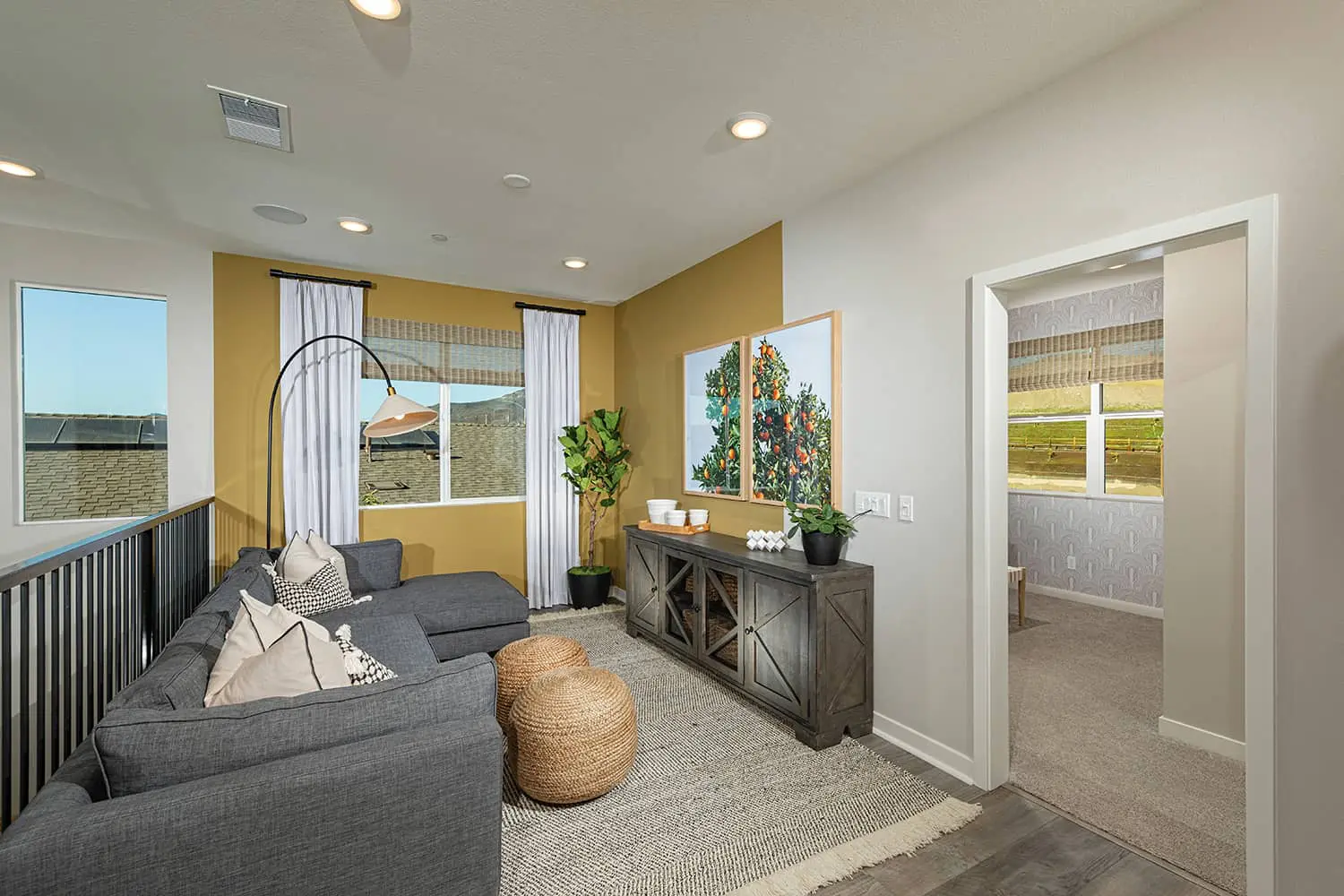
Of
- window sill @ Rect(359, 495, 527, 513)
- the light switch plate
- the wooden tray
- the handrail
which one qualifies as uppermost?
the light switch plate

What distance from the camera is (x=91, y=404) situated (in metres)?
3.95

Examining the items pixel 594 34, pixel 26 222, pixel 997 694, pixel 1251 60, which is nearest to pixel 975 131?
pixel 1251 60

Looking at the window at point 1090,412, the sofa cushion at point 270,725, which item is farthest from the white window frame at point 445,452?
the window at point 1090,412

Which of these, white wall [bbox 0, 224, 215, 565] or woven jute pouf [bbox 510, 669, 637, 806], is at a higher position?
white wall [bbox 0, 224, 215, 565]

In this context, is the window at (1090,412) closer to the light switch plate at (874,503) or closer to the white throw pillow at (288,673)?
the light switch plate at (874,503)

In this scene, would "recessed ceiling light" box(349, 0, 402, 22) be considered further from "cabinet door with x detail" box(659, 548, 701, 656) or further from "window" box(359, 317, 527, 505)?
"window" box(359, 317, 527, 505)

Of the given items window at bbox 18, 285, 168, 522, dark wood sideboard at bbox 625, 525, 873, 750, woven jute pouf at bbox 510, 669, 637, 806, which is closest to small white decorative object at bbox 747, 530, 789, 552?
dark wood sideboard at bbox 625, 525, 873, 750

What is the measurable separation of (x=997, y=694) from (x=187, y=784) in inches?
104

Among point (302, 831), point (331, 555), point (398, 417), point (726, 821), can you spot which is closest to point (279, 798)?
point (302, 831)

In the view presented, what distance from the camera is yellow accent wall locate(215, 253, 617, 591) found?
422 centimetres

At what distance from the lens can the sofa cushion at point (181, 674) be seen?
1.53 m

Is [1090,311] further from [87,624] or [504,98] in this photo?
[87,624]

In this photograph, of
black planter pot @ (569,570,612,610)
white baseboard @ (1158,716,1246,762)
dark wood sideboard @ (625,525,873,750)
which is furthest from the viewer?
black planter pot @ (569,570,612,610)

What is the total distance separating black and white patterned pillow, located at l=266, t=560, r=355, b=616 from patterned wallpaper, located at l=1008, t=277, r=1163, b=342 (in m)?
5.65
